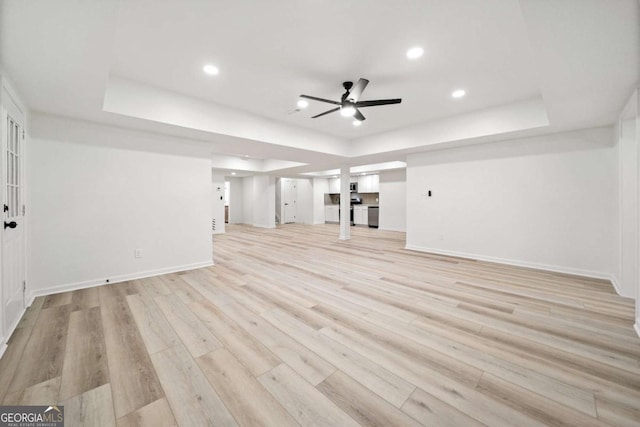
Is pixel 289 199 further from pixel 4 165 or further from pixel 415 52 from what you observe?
pixel 4 165

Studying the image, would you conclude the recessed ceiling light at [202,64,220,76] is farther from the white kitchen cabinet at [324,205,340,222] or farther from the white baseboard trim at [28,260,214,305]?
the white kitchen cabinet at [324,205,340,222]

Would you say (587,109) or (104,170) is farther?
(104,170)

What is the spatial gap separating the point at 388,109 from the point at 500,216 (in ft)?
9.29

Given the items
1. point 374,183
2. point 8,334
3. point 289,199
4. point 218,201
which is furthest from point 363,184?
point 8,334

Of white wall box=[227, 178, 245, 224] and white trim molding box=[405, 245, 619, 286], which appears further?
white wall box=[227, 178, 245, 224]

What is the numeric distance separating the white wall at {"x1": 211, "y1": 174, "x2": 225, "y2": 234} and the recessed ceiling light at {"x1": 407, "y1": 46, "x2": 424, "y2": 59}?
7440mm

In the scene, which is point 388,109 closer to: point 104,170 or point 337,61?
point 337,61

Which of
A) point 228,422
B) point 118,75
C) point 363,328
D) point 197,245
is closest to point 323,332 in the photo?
point 363,328

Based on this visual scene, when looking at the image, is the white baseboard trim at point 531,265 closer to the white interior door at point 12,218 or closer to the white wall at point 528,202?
the white wall at point 528,202

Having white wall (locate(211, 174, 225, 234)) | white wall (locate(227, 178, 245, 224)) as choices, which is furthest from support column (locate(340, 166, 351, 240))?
white wall (locate(227, 178, 245, 224))

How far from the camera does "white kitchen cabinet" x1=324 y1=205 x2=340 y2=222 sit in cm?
1197

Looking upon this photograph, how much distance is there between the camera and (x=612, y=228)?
11.8ft

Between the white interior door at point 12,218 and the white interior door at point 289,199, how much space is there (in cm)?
886

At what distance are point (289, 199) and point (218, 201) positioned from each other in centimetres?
351
